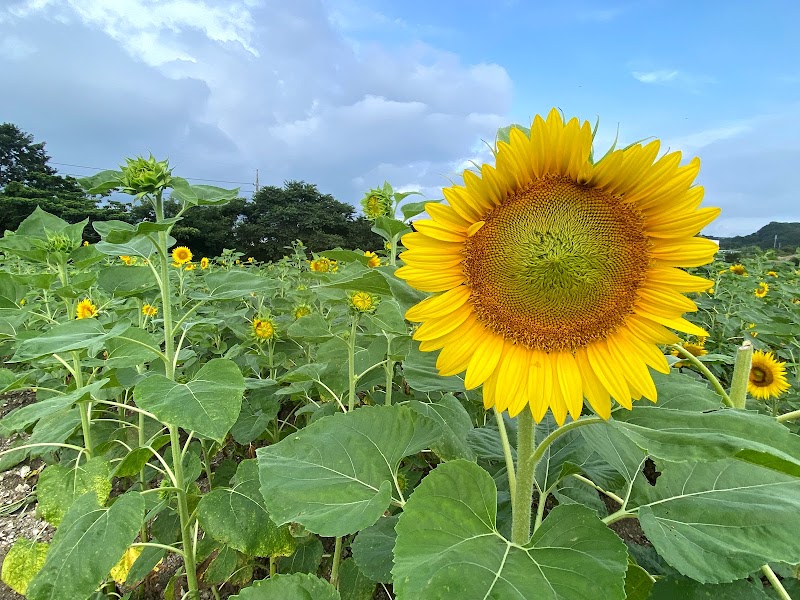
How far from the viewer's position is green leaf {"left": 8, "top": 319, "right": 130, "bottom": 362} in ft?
4.50

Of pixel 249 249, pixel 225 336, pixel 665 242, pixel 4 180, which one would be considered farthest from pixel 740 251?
pixel 4 180

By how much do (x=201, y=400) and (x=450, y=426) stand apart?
681mm

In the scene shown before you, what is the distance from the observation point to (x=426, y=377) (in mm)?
1237

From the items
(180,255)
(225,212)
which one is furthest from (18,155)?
(180,255)

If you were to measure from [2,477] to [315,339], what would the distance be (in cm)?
254

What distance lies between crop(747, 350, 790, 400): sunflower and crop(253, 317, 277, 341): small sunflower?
106 inches

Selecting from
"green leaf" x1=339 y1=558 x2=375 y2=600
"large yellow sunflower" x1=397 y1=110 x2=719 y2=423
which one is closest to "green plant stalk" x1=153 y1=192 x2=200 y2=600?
"green leaf" x1=339 y1=558 x2=375 y2=600

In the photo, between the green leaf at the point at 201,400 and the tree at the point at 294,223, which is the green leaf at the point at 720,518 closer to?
the green leaf at the point at 201,400

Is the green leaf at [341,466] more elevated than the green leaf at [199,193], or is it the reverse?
the green leaf at [199,193]

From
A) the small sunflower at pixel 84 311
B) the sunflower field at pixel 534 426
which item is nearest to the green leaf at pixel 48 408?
the sunflower field at pixel 534 426

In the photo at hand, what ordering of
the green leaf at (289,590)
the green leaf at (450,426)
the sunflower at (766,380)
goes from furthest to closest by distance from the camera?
the sunflower at (766,380) < the green leaf at (450,426) < the green leaf at (289,590)

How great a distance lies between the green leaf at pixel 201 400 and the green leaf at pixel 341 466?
182 millimetres

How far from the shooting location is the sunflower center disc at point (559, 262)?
3.01 feet

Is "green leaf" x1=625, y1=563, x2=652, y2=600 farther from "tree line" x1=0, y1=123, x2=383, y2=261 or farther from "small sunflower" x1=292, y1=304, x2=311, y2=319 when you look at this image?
"tree line" x1=0, y1=123, x2=383, y2=261
